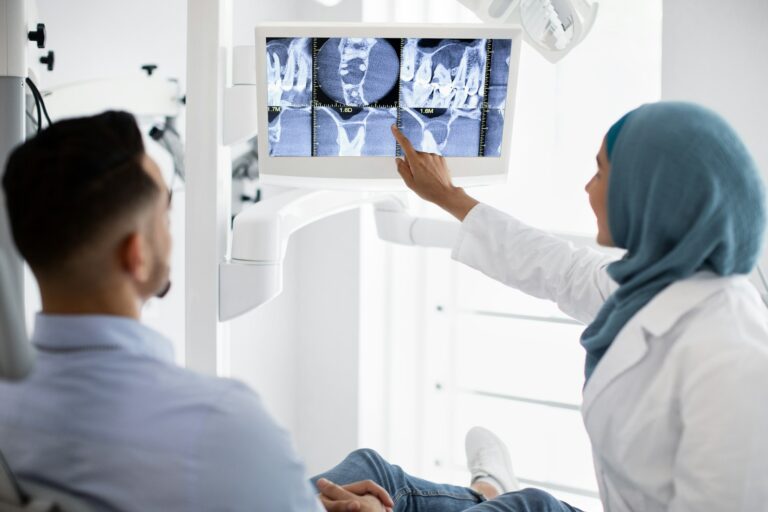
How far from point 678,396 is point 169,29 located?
1768 millimetres

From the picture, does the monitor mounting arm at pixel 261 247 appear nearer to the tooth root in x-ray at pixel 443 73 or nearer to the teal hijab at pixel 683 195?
the tooth root in x-ray at pixel 443 73

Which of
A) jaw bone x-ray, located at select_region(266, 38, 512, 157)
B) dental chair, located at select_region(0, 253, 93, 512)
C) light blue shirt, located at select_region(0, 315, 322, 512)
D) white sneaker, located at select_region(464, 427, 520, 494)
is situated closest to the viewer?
dental chair, located at select_region(0, 253, 93, 512)

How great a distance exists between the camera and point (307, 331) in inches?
123

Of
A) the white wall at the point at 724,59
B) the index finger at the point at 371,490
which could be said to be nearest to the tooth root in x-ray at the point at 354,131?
the index finger at the point at 371,490

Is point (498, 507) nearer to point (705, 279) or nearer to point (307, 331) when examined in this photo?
point (705, 279)

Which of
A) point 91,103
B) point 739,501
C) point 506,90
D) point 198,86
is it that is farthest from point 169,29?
point 739,501

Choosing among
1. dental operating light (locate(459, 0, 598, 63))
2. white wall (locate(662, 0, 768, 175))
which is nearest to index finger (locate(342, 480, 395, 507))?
dental operating light (locate(459, 0, 598, 63))

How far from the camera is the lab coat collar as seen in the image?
129 centimetres

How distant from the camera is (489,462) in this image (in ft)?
6.45

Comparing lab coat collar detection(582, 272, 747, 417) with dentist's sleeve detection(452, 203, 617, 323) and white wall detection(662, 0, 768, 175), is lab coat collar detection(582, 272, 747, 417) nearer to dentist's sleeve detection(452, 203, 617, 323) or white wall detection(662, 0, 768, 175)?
dentist's sleeve detection(452, 203, 617, 323)

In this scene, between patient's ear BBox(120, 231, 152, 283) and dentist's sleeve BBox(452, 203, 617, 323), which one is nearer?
patient's ear BBox(120, 231, 152, 283)

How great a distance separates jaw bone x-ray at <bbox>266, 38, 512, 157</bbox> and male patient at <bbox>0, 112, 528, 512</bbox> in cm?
65

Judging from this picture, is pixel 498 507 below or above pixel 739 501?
below

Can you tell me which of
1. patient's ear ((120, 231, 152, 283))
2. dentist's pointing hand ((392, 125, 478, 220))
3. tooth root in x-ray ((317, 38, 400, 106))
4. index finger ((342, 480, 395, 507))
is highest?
tooth root in x-ray ((317, 38, 400, 106))
